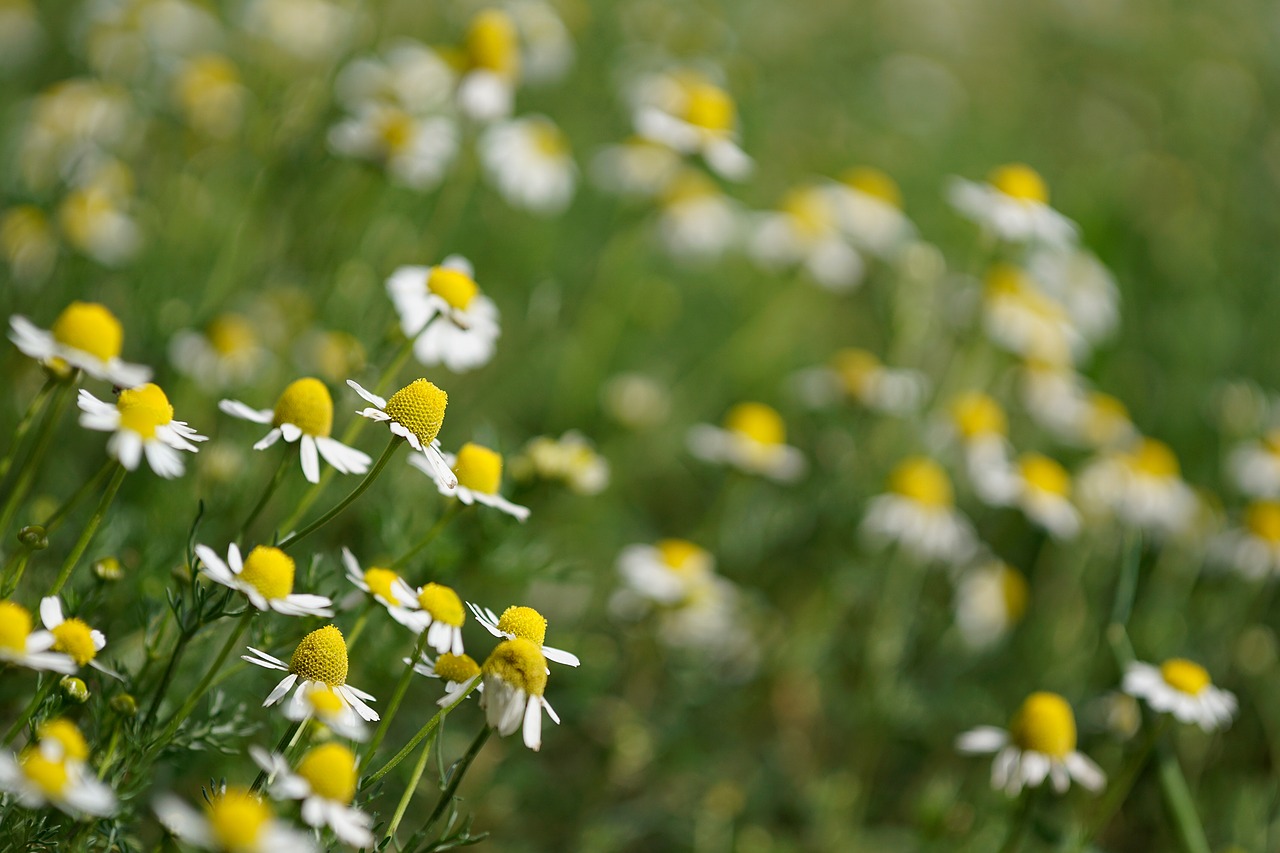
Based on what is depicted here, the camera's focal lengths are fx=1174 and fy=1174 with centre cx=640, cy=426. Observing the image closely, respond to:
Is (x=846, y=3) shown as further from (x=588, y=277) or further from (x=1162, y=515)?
(x=1162, y=515)

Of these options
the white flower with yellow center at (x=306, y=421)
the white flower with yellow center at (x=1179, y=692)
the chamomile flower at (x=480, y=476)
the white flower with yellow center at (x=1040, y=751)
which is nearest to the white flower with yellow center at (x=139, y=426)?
the white flower with yellow center at (x=306, y=421)

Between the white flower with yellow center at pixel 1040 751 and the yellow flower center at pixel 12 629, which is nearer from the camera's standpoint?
the yellow flower center at pixel 12 629

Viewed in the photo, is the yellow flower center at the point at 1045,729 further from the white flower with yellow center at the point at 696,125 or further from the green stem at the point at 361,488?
the white flower with yellow center at the point at 696,125

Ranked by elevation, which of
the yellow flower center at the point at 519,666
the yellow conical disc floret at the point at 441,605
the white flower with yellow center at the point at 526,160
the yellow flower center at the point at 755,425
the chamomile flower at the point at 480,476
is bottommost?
the yellow flower center at the point at 755,425

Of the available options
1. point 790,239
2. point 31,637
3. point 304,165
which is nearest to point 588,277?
point 790,239

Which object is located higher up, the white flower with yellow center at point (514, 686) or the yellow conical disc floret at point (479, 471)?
the white flower with yellow center at point (514, 686)
